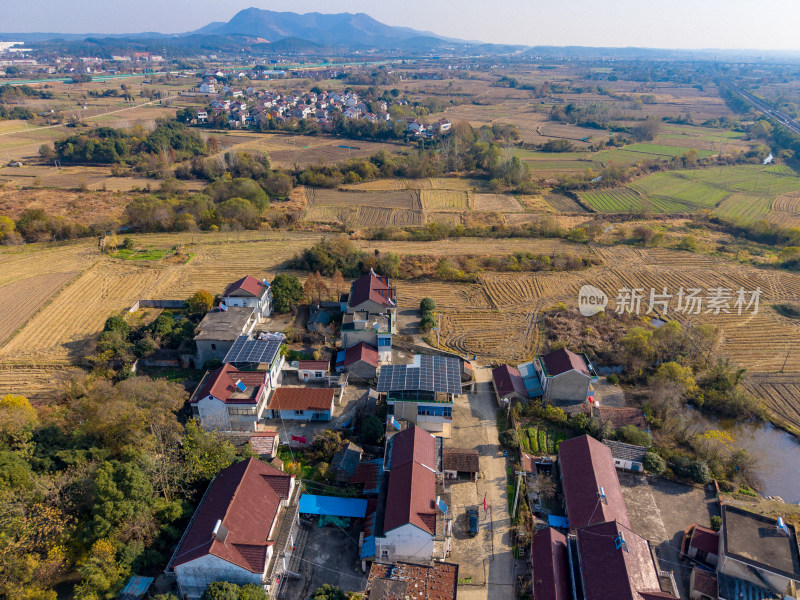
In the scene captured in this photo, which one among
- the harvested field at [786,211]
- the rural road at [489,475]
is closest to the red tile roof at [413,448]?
the rural road at [489,475]

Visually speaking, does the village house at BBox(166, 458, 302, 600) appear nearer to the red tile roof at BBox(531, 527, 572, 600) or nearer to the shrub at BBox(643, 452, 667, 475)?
the red tile roof at BBox(531, 527, 572, 600)

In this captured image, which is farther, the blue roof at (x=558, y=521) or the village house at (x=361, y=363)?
the village house at (x=361, y=363)

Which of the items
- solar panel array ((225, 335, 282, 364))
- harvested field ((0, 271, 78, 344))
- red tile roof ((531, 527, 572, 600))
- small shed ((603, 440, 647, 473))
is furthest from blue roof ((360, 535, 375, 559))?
harvested field ((0, 271, 78, 344))

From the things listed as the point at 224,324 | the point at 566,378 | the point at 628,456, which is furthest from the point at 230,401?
the point at 628,456

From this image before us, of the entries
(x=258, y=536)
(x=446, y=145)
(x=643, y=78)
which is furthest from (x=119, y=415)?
(x=643, y=78)

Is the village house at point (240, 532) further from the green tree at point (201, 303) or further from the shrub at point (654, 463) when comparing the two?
the shrub at point (654, 463)
